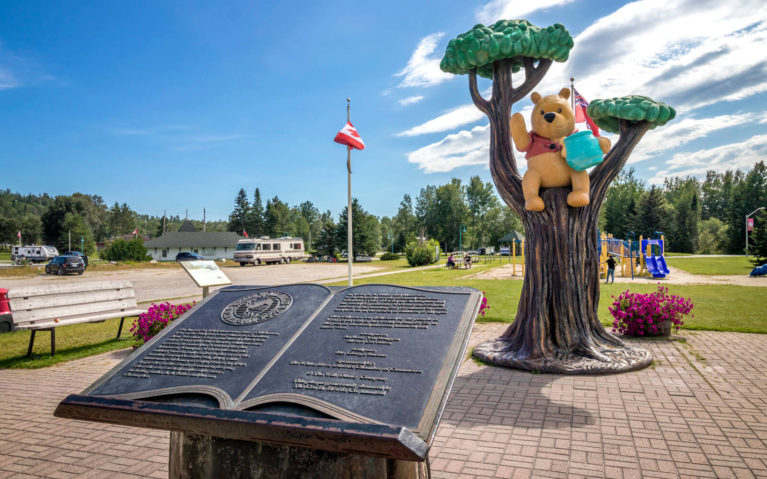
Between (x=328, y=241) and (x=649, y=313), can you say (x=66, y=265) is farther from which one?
(x=649, y=313)

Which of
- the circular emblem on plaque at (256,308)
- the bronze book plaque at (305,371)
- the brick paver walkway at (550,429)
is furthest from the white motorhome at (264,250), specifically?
the bronze book plaque at (305,371)

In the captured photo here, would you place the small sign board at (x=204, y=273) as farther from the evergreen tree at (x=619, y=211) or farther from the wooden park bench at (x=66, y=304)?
the evergreen tree at (x=619, y=211)

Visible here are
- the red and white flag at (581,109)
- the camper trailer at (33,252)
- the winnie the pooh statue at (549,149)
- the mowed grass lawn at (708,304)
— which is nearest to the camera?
the winnie the pooh statue at (549,149)

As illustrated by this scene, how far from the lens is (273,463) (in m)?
2.32

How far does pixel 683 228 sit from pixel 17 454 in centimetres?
6605

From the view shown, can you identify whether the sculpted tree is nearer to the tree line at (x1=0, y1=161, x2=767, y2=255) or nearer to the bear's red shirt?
the bear's red shirt

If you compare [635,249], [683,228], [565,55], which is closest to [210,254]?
[635,249]

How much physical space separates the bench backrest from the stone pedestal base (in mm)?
5725

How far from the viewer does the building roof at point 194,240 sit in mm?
53438

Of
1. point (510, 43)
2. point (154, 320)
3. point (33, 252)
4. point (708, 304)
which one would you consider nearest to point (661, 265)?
point (708, 304)

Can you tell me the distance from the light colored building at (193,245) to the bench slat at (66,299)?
153 feet

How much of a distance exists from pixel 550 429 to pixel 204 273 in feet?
18.2

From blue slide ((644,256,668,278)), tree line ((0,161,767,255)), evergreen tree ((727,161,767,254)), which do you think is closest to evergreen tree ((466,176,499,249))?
tree line ((0,161,767,255))

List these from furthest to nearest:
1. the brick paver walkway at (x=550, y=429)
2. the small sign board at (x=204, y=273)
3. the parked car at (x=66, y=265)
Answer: the parked car at (x=66, y=265) < the small sign board at (x=204, y=273) < the brick paver walkway at (x=550, y=429)
